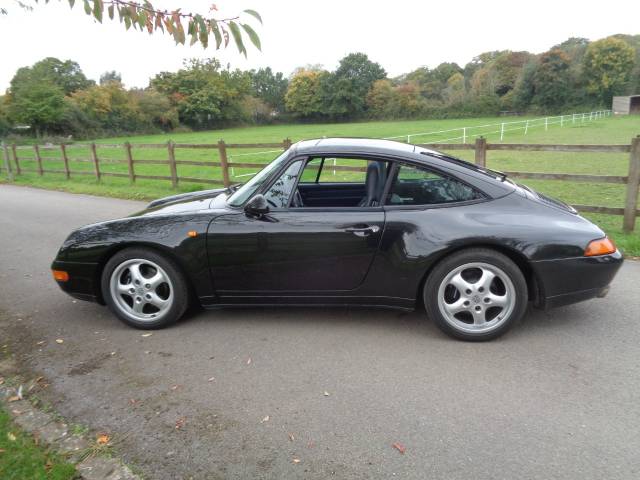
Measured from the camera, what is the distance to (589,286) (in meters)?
3.29

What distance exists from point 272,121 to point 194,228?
89.8m

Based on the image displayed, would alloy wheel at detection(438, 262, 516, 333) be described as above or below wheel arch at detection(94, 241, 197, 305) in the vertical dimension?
below

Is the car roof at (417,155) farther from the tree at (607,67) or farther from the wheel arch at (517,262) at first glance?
the tree at (607,67)

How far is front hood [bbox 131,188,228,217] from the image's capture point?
3896 mm

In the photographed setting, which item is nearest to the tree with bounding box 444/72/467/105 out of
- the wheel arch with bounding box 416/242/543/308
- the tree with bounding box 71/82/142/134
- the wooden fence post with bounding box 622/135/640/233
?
the tree with bounding box 71/82/142/134

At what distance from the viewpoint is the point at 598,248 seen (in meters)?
3.25

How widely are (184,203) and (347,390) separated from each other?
2.29 meters

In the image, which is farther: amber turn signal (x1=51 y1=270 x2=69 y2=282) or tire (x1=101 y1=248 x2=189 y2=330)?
amber turn signal (x1=51 y1=270 x2=69 y2=282)

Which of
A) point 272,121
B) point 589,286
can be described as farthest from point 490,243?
point 272,121

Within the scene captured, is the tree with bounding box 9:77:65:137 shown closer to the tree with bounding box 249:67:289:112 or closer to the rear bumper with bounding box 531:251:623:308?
the tree with bounding box 249:67:289:112

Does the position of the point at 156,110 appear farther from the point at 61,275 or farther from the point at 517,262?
the point at 517,262

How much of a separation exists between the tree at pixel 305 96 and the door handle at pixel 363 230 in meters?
86.7

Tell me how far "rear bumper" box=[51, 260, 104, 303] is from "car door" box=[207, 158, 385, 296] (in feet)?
3.33

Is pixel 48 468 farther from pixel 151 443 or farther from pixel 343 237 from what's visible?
pixel 343 237
